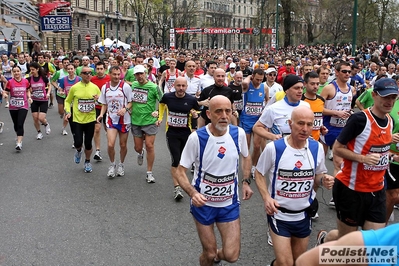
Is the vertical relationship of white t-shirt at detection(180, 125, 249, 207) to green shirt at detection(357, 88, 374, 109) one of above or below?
below

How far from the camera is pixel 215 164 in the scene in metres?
4.06

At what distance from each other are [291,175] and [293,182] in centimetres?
6

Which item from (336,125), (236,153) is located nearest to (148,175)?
(336,125)

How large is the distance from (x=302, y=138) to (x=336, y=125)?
368cm

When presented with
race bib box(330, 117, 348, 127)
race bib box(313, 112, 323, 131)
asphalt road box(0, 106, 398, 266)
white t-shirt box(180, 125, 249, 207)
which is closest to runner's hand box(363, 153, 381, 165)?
white t-shirt box(180, 125, 249, 207)

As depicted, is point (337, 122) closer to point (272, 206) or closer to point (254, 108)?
point (254, 108)

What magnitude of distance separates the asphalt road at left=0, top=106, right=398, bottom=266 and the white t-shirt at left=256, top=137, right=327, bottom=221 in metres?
1.16

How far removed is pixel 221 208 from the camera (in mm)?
4078

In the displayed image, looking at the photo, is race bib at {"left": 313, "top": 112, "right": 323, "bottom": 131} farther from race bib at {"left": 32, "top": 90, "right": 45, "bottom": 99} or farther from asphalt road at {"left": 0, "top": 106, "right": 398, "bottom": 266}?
race bib at {"left": 32, "top": 90, "right": 45, "bottom": 99}

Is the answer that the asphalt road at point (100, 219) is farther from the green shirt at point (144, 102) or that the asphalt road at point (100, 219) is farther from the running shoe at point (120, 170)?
the green shirt at point (144, 102)

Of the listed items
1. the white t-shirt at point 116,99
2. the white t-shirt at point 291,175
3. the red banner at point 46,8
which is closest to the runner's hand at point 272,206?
the white t-shirt at point 291,175

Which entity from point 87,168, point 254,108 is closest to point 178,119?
point 254,108

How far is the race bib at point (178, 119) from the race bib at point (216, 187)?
2910mm

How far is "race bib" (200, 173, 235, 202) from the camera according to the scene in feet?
13.3
